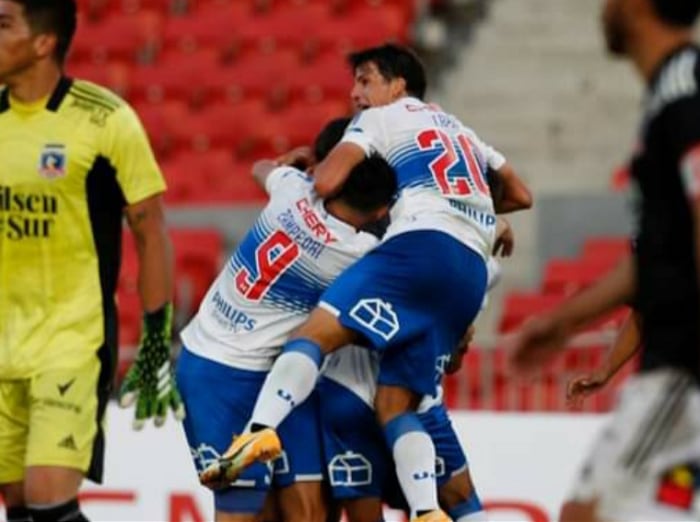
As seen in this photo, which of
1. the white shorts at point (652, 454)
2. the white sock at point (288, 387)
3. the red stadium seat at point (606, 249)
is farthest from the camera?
the red stadium seat at point (606, 249)

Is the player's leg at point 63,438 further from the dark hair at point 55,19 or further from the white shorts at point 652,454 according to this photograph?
the white shorts at point 652,454

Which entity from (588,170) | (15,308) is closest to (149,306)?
(15,308)

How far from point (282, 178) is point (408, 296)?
75 centimetres

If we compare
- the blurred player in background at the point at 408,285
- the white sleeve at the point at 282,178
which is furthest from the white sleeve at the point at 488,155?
the white sleeve at the point at 282,178

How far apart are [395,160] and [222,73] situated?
9935mm

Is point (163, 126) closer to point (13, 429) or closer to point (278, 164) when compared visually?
point (278, 164)

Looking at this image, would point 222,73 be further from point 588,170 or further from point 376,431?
point 376,431

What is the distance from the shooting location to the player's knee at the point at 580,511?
19.4ft

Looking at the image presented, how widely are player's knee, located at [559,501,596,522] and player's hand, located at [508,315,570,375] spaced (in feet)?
1.18

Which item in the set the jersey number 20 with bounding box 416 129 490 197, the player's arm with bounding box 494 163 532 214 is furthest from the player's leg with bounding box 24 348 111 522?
the player's arm with bounding box 494 163 532 214

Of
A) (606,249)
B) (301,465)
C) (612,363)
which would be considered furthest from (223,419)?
(606,249)

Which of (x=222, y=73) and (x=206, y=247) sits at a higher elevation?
(x=222, y=73)

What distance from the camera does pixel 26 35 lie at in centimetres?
784

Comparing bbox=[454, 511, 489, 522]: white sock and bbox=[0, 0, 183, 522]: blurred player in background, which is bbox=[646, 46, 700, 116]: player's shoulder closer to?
bbox=[0, 0, 183, 522]: blurred player in background
